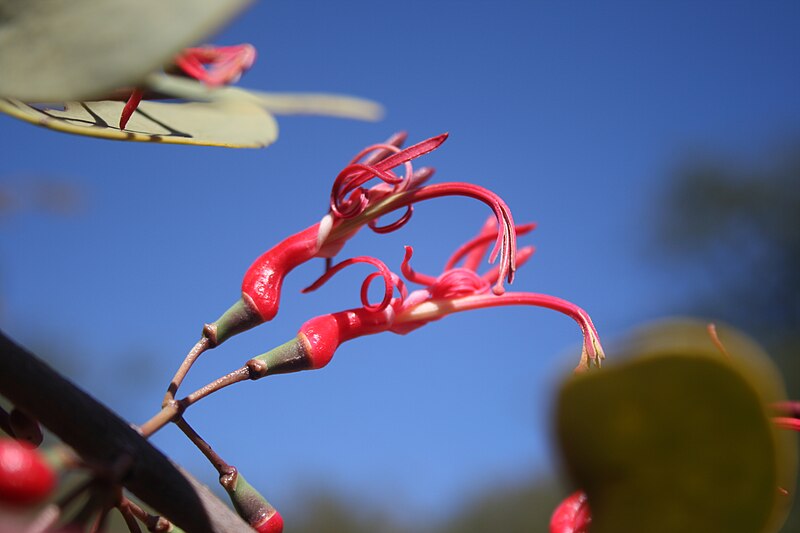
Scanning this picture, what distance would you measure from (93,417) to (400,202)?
45cm

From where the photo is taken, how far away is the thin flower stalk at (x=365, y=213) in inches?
36.1

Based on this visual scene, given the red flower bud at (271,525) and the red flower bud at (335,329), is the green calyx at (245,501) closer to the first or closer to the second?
the red flower bud at (271,525)

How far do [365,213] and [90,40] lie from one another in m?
0.45

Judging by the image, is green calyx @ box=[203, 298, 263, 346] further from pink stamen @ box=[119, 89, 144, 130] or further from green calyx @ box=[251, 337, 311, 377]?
pink stamen @ box=[119, 89, 144, 130]

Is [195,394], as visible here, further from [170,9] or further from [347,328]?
[170,9]

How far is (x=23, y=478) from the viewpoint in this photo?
0.51 m

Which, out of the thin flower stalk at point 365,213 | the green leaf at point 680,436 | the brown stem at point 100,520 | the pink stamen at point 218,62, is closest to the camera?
the green leaf at point 680,436

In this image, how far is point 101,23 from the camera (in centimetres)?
55

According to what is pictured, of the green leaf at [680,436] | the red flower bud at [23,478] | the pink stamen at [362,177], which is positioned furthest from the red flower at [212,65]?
the green leaf at [680,436]

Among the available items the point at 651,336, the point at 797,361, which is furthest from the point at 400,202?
the point at 797,361

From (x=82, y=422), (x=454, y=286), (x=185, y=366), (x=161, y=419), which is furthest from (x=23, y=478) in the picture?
(x=454, y=286)

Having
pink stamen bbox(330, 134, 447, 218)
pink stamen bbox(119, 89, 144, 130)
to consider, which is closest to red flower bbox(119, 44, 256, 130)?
pink stamen bbox(119, 89, 144, 130)

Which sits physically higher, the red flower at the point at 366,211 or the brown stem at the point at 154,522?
the red flower at the point at 366,211

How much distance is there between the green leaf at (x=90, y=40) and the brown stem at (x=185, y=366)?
295 mm
